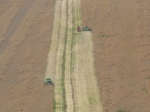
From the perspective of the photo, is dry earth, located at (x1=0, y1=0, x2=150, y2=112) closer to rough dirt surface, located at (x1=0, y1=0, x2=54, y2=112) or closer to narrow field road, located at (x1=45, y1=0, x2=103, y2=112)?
rough dirt surface, located at (x1=0, y1=0, x2=54, y2=112)

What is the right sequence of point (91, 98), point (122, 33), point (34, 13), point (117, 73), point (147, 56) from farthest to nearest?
1. point (34, 13)
2. point (122, 33)
3. point (147, 56)
4. point (117, 73)
5. point (91, 98)

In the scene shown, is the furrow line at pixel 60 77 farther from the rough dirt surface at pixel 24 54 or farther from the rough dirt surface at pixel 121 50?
the rough dirt surface at pixel 121 50

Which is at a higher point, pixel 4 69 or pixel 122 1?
pixel 122 1

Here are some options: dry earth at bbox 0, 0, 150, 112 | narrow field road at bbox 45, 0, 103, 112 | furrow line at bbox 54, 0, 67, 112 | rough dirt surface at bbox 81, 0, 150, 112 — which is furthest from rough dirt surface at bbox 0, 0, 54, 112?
rough dirt surface at bbox 81, 0, 150, 112

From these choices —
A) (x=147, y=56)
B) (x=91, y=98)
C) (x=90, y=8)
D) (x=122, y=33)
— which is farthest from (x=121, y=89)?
(x=90, y=8)

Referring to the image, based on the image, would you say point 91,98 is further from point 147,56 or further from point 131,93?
point 147,56

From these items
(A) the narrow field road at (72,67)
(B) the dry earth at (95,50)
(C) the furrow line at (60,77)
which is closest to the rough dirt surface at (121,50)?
(B) the dry earth at (95,50)
